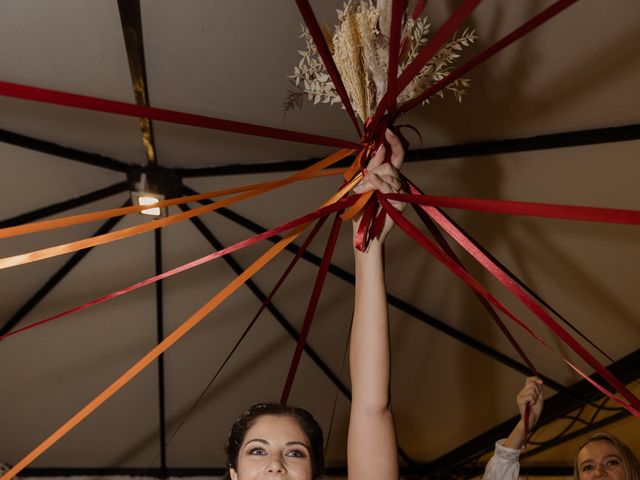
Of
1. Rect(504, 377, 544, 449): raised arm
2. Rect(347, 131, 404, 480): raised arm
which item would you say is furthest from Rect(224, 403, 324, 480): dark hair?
Rect(504, 377, 544, 449): raised arm

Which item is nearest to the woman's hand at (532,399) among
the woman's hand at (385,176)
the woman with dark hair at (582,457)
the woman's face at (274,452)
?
Answer: the woman with dark hair at (582,457)

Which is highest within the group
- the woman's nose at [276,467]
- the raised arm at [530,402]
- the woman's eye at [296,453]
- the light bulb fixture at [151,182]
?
the light bulb fixture at [151,182]

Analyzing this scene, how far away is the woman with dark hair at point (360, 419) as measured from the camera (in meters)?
1.25

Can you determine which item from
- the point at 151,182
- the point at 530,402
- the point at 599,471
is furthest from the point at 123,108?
the point at 151,182

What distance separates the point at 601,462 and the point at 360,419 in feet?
6.37

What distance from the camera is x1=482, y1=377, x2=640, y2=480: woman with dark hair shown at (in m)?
2.33

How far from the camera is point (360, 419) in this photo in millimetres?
1255

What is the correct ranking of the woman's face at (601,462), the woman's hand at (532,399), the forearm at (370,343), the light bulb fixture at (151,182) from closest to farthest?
1. the forearm at (370,343)
2. the woman's hand at (532,399)
3. the woman's face at (601,462)
4. the light bulb fixture at (151,182)

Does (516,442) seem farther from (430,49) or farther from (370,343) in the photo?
(430,49)

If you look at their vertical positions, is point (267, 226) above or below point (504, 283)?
above

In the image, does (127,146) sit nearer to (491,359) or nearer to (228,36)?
(228,36)

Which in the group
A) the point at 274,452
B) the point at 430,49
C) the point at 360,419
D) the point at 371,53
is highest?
the point at 371,53

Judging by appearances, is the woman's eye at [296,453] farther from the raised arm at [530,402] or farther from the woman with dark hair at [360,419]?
the raised arm at [530,402]

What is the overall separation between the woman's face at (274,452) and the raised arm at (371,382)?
0.88 ft
